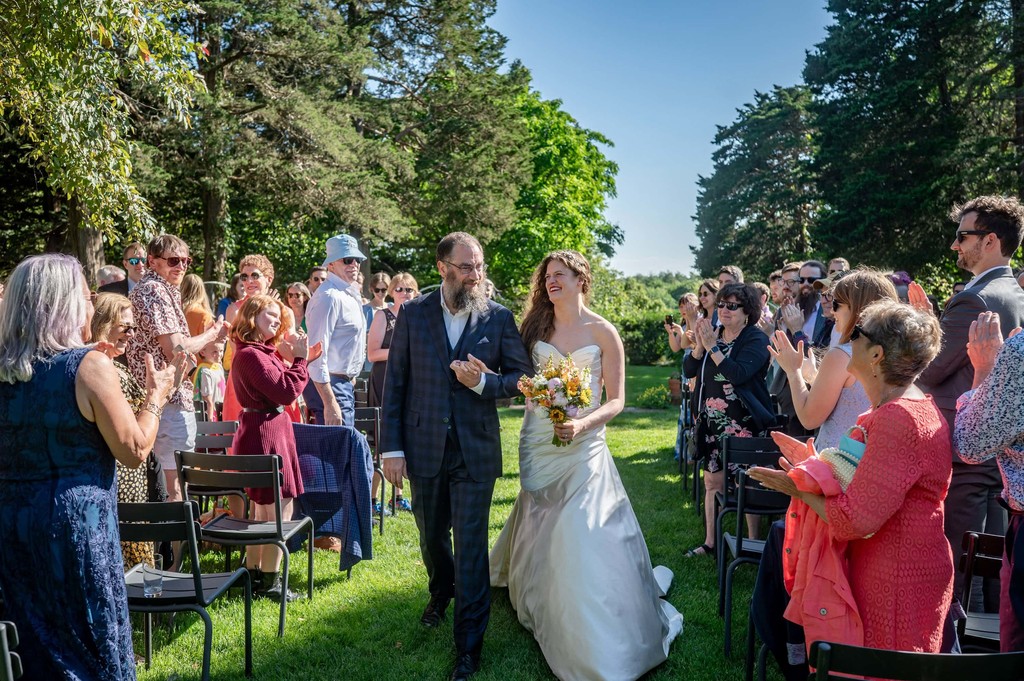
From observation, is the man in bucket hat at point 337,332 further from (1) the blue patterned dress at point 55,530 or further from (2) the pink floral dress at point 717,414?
(1) the blue patterned dress at point 55,530

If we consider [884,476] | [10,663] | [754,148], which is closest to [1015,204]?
[884,476]

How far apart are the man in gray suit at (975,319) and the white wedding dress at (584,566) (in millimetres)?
1715

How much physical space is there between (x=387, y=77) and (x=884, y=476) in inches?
943

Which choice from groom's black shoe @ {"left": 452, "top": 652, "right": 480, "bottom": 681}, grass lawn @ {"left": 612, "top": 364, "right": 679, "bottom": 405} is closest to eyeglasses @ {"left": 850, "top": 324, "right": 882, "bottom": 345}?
groom's black shoe @ {"left": 452, "top": 652, "right": 480, "bottom": 681}

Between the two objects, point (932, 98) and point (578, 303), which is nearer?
point (578, 303)

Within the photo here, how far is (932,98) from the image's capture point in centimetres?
2486

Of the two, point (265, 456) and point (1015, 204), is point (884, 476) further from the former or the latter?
point (265, 456)

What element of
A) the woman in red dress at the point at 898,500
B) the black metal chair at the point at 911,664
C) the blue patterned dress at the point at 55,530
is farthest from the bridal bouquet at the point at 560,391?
the blue patterned dress at the point at 55,530

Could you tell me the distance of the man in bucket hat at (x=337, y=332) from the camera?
6.24 meters

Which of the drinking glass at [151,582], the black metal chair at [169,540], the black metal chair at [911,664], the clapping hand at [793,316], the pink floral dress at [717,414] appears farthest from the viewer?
the clapping hand at [793,316]

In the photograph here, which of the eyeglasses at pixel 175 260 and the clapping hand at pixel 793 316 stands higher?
the eyeglasses at pixel 175 260

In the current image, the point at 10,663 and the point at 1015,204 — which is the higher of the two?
the point at 1015,204

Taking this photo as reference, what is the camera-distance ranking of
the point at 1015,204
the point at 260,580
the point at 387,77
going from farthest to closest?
the point at 387,77, the point at 260,580, the point at 1015,204

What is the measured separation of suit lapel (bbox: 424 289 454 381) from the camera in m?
4.20
